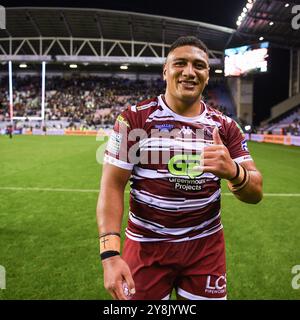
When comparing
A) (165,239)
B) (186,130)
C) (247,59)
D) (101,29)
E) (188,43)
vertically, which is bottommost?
(165,239)

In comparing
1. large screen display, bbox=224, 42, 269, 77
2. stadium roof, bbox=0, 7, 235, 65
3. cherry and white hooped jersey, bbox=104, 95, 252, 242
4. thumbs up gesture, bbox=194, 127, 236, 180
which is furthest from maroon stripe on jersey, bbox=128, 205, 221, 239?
stadium roof, bbox=0, 7, 235, 65

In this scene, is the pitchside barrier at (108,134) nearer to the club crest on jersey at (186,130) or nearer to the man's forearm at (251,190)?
the man's forearm at (251,190)

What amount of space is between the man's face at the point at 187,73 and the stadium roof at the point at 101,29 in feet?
130

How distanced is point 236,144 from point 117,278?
4.09 feet

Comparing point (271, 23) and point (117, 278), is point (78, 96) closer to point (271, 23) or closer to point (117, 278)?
point (271, 23)

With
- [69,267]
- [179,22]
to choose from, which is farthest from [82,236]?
[179,22]

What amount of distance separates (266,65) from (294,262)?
111 ft

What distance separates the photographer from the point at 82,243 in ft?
18.6

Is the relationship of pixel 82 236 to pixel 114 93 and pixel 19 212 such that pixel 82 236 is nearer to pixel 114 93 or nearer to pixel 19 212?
pixel 19 212

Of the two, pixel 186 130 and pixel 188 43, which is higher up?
pixel 188 43

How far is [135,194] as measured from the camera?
2449 millimetres

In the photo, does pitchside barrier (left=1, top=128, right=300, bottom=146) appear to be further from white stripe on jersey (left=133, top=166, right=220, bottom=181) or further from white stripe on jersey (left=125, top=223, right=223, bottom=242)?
white stripe on jersey (left=133, top=166, right=220, bottom=181)

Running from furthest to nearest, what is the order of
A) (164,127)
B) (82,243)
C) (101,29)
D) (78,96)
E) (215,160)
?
(78,96) < (101,29) < (82,243) < (164,127) < (215,160)

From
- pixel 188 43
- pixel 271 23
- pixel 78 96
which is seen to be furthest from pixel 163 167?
pixel 78 96
